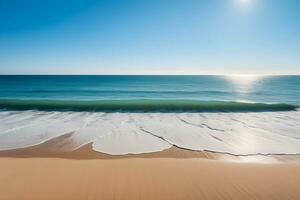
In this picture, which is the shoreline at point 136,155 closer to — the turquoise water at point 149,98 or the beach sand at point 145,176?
the beach sand at point 145,176

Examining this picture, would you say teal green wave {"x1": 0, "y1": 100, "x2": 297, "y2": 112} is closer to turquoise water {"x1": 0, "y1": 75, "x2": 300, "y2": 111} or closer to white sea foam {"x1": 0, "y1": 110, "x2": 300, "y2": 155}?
turquoise water {"x1": 0, "y1": 75, "x2": 300, "y2": 111}

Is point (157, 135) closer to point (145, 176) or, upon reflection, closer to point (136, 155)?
point (136, 155)

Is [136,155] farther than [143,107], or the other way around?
[143,107]

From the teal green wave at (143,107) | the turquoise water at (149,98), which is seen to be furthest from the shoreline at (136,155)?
the turquoise water at (149,98)

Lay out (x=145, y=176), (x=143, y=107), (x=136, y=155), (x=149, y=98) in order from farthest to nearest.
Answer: (x=149, y=98) → (x=143, y=107) → (x=136, y=155) → (x=145, y=176)

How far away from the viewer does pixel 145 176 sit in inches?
204

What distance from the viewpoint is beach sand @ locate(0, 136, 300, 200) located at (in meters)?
4.40

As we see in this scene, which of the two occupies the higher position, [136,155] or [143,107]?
[143,107]

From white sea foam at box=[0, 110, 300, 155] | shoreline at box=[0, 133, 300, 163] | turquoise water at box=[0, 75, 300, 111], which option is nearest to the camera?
shoreline at box=[0, 133, 300, 163]

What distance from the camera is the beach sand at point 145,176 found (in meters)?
4.40

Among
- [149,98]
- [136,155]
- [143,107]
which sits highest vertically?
[149,98]

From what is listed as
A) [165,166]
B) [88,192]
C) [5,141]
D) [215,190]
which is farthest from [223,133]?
[5,141]

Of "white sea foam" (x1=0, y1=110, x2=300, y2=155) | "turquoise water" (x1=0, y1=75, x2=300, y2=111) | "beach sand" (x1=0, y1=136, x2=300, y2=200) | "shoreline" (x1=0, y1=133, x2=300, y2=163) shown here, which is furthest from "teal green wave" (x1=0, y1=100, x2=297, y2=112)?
"beach sand" (x1=0, y1=136, x2=300, y2=200)

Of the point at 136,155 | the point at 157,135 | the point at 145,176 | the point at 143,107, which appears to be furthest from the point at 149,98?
the point at 145,176
